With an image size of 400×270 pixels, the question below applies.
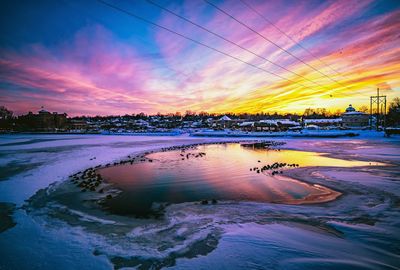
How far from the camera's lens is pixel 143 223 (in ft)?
26.3

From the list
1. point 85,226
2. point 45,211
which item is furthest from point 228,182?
point 45,211

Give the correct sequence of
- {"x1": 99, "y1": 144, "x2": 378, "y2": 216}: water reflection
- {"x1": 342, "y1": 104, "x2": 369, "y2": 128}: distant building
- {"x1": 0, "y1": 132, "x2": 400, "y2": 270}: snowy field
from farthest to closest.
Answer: {"x1": 342, "y1": 104, "x2": 369, "y2": 128}: distant building
{"x1": 99, "y1": 144, "x2": 378, "y2": 216}: water reflection
{"x1": 0, "y1": 132, "x2": 400, "y2": 270}: snowy field

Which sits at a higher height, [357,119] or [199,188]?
[357,119]

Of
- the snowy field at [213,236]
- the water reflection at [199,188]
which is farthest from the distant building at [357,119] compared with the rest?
the snowy field at [213,236]

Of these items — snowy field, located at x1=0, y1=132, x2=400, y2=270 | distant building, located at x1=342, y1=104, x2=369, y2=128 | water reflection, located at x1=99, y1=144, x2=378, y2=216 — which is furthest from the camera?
distant building, located at x1=342, y1=104, x2=369, y2=128

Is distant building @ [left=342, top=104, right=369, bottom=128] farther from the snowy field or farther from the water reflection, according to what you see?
the snowy field

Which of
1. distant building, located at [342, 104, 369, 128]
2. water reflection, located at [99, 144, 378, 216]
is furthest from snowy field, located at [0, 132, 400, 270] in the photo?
distant building, located at [342, 104, 369, 128]

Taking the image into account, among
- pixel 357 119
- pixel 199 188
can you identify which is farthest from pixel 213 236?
pixel 357 119

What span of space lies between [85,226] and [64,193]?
193 inches

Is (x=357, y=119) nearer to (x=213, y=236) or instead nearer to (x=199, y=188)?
(x=199, y=188)

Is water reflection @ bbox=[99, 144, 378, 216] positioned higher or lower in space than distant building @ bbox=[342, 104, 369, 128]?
lower

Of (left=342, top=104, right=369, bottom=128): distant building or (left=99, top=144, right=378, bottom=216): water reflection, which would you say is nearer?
(left=99, top=144, right=378, bottom=216): water reflection

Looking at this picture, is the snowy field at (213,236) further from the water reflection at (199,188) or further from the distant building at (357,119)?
the distant building at (357,119)

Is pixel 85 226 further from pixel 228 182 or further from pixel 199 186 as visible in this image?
pixel 228 182
